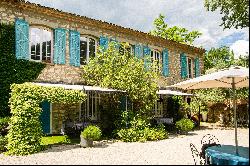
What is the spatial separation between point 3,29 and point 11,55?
1229mm

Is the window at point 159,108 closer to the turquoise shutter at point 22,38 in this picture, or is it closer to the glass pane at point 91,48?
the glass pane at point 91,48

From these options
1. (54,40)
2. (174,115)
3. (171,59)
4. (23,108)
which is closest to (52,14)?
(54,40)

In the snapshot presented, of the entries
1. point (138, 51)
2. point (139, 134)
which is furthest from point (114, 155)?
point (138, 51)

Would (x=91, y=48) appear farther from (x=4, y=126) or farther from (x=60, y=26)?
(x=4, y=126)

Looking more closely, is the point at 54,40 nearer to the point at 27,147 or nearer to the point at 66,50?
the point at 66,50

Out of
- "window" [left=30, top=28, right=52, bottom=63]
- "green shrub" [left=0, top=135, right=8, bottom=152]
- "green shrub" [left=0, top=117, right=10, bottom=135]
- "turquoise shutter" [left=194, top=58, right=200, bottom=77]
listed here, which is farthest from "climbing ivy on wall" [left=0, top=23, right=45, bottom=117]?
"turquoise shutter" [left=194, top=58, right=200, bottom=77]

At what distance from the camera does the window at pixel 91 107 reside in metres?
17.1

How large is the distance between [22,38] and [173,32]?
29.3 metres

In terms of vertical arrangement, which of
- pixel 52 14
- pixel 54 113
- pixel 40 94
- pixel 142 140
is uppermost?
pixel 52 14

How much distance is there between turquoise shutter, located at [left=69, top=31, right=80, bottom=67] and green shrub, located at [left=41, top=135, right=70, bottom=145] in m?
4.03

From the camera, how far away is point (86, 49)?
17.3 meters

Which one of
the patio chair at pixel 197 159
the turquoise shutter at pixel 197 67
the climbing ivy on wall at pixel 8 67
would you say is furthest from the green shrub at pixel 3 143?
the turquoise shutter at pixel 197 67

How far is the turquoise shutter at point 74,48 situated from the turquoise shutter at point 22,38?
2546 mm

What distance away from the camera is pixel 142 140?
14.1 metres
